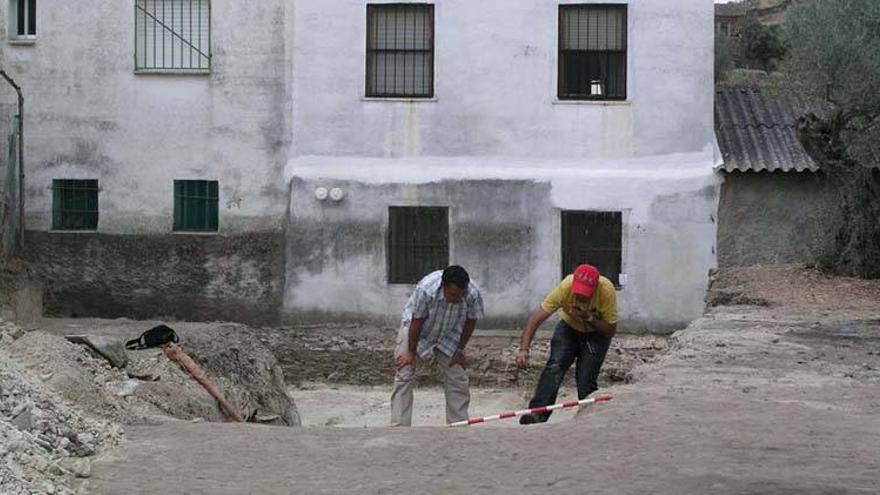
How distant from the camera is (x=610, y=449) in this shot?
769cm

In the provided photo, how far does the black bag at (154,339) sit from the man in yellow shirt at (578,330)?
12.6ft

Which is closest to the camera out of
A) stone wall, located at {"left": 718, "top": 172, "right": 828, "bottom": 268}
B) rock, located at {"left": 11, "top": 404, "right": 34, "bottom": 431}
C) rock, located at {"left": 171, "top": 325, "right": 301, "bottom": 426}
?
rock, located at {"left": 11, "top": 404, "right": 34, "bottom": 431}

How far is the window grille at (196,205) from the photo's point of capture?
23.0 m

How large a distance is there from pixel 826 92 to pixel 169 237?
11.5 m

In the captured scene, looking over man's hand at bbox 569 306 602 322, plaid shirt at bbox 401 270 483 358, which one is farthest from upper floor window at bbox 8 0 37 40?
man's hand at bbox 569 306 602 322

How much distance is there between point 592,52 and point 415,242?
438cm

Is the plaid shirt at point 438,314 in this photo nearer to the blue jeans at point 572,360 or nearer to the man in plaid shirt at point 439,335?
the man in plaid shirt at point 439,335

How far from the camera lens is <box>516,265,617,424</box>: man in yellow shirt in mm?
11406

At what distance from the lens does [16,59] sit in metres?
23.1

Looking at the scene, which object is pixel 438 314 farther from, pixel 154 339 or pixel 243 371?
pixel 243 371

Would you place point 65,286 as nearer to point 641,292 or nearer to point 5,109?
point 5,109

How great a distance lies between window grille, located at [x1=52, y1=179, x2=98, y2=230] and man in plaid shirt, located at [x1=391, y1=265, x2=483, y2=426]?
12.5 m

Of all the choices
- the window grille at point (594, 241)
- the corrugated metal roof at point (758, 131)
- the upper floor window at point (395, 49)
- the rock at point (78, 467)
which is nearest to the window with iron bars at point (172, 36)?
the upper floor window at point (395, 49)

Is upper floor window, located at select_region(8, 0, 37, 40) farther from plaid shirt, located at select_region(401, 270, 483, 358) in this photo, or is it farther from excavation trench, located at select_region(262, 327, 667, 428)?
plaid shirt, located at select_region(401, 270, 483, 358)
